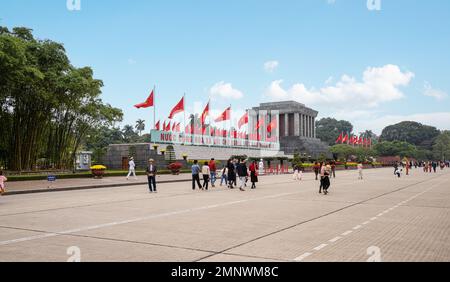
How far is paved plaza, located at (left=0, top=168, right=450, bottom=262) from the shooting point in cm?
723

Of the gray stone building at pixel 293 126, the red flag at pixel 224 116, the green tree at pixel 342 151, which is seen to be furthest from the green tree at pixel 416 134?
the red flag at pixel 224 116

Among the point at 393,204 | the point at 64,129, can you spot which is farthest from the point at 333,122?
the point at 393,204

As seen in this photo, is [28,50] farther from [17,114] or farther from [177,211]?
[177,211]

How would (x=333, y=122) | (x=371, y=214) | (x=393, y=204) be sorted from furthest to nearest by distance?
(x=333, y=122) < (x=393, y=204) < (x=371, y=214)

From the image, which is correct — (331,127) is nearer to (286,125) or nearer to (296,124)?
(286,125)

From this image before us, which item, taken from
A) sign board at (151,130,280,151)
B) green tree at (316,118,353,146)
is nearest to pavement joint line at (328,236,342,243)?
sign board at (151,130,280,151)

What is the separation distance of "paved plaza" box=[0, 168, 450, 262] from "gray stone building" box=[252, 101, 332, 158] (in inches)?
3545

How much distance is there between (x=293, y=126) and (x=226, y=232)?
332 feet

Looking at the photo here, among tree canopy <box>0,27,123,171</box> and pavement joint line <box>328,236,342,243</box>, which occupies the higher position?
tree canopy <box>0,27,123,171</box>

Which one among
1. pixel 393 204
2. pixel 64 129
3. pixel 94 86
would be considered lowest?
pixel 393 204

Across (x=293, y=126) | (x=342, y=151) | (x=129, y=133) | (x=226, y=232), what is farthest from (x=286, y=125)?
(x=226, y=232)

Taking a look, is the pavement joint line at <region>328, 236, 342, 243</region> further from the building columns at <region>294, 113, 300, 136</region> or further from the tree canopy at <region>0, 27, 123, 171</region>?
the building columns at <region>294, 113, 300, 136</region>

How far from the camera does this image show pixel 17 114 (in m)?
36.1
